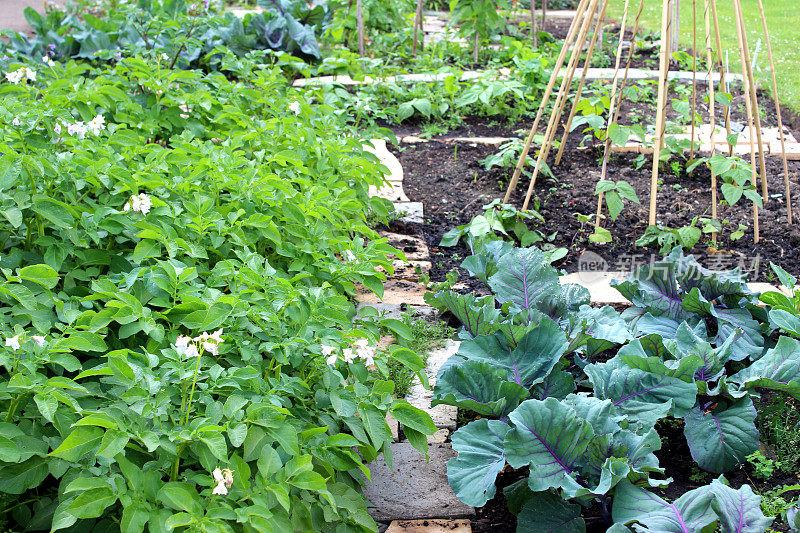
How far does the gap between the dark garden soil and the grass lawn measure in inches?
65.4

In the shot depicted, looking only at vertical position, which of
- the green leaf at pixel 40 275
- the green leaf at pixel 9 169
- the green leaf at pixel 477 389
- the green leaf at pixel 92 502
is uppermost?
the green leaf at pixel 9 169

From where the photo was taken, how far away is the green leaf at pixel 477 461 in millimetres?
1680

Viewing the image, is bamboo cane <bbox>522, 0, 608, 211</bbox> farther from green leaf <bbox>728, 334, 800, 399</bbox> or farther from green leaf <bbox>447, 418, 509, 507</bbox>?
green leaf <bbox>447, 418, 509, 507</bbox>

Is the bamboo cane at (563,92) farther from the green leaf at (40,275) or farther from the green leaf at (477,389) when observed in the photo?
the green leaf at (40,275)

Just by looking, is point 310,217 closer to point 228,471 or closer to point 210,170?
point 210,170

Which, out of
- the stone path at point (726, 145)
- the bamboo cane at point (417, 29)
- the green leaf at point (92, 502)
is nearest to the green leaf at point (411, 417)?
the green leaf at point (92, 502)

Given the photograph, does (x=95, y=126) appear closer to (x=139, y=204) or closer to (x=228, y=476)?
(x=139, y=204)

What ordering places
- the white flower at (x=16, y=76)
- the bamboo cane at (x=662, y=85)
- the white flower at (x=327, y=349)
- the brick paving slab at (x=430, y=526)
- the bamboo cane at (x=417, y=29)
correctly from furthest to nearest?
the bamboo cane at (x=417, y=29) < the bamboo cane at (x=662, y=85) < the white flower at (x=16, y=76) < the brick paving slab at (x=430, y=526) < the white flower at (x=327, y=349)

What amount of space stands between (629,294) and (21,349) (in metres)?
1.92

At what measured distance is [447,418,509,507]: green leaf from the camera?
66.1 inches

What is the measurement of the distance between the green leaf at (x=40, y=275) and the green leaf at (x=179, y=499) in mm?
663

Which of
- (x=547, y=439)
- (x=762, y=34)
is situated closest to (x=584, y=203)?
(x=547, y=439)

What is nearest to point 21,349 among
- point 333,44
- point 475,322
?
point 475,322

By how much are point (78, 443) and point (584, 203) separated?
106 inches
